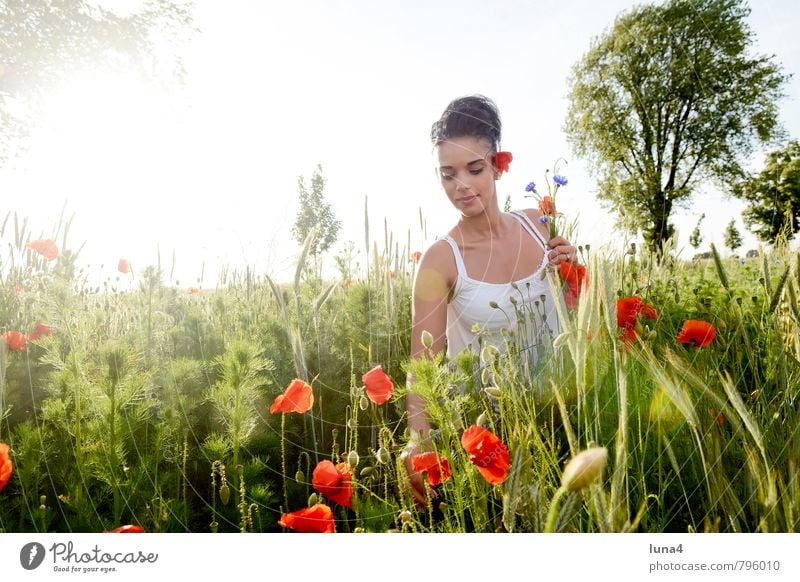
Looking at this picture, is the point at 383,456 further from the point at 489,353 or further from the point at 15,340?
the point at 15,340

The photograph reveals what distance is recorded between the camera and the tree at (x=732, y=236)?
105 centimetres

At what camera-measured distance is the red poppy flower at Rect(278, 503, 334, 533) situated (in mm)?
707

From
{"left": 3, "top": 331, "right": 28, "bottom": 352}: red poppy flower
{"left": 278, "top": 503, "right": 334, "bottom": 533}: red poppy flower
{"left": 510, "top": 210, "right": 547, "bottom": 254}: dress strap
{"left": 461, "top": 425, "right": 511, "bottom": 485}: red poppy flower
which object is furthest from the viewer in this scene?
{"left": 510, "top": 210, "right": 547, "bottom": 254}: dress strap

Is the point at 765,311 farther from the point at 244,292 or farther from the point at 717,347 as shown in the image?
the point at 244,292

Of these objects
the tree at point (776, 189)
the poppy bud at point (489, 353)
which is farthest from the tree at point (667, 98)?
the poppy bud at point (489, 353)

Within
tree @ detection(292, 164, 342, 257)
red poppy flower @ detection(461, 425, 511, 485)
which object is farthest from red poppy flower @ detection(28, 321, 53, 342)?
red poppy flower @ detection(461, 425, 511, 485)

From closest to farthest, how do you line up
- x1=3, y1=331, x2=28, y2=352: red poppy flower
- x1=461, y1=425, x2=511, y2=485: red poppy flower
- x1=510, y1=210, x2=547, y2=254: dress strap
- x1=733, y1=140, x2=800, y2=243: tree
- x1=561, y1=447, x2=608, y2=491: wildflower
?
1. x1=561, y1=447, x2=608, y2=491: wildflower
2. x1=461, y1=425, x2=511, y2=485: red poppy flower
3. x1=733, y1=140, x2=800, y2=243: tree
4. x1=3, y1=331, x2=28, y2=352: red poppy flower
5. x1=510, y1=210, x2=547, y2=254: dress strap

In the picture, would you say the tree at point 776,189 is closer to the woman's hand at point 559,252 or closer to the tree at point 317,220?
the woman's hand at point 559,252

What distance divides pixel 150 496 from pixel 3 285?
528 mm

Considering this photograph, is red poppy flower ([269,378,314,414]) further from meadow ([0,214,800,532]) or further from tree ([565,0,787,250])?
tree ([565,0,787,250])

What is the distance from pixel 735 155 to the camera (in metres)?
0.97

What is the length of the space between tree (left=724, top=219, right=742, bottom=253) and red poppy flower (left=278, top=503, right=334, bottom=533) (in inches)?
35.8

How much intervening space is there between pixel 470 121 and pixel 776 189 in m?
0.58
